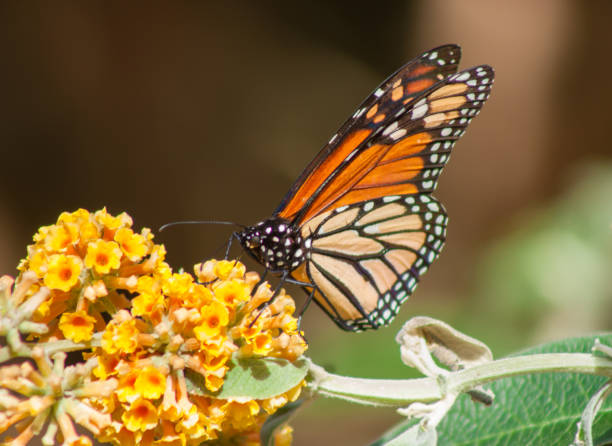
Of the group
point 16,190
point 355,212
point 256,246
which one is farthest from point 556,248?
point 16,190

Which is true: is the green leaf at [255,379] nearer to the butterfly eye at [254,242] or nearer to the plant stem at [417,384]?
the plant stem at [417,384]

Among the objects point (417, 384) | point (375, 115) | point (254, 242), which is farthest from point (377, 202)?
point (417, 384)

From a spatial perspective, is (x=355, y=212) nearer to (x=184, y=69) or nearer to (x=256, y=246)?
(x=256, y=246)

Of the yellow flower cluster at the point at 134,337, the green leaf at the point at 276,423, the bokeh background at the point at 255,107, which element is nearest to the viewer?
the yellow flower cluster at the point at 134,337

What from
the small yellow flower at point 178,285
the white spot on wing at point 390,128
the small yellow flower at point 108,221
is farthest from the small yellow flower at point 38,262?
the white spot on wing at point 390,128

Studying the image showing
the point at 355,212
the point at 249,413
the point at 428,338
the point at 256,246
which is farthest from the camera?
the point at 355,212

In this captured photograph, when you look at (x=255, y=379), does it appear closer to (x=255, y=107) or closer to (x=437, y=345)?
(x=437, y=345)

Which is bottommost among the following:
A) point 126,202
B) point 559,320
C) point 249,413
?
point 559,320
